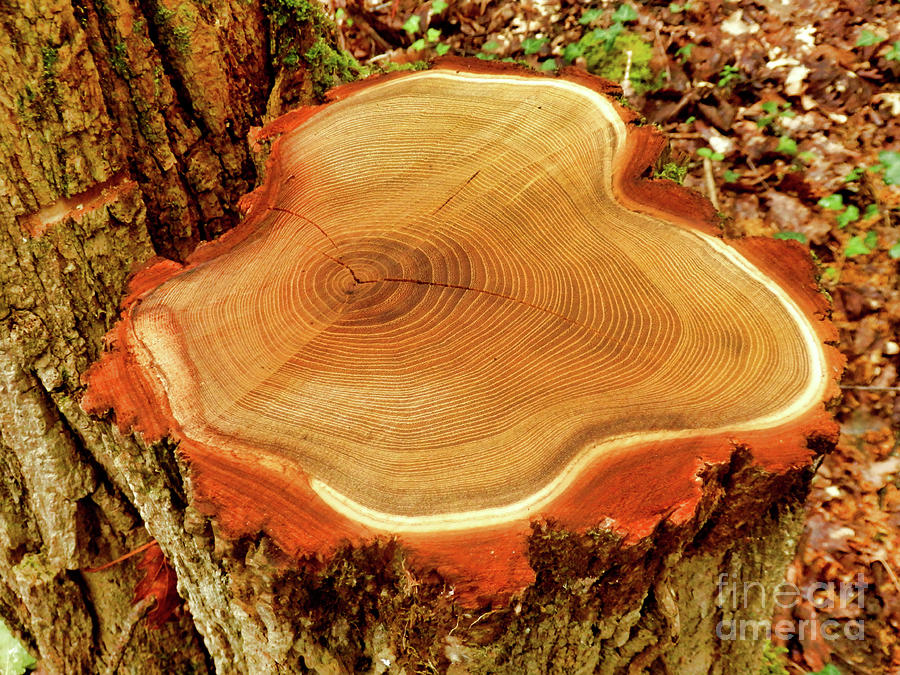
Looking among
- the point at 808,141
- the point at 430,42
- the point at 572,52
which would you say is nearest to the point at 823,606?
the point at 808,141

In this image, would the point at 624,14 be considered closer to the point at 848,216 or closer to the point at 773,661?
the point at 848,216

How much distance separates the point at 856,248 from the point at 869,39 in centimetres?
132

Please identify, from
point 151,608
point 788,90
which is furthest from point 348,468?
point 788,90

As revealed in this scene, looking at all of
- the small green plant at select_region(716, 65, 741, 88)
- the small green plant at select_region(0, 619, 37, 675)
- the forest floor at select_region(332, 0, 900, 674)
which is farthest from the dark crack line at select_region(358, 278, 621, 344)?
the small green plant at select_region(716, 65, 741, 88)

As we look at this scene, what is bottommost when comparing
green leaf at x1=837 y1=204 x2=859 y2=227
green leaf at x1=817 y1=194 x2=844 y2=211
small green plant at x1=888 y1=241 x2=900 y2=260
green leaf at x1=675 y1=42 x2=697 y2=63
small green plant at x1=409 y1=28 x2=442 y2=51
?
small green plant at x1=888 y1=241 x2=900 y2=260

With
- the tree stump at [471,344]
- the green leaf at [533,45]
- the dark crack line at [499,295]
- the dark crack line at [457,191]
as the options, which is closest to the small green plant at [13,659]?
the tree stump at [471,344]

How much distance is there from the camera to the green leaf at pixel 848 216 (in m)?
2.94

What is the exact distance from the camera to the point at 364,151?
5.80 feet

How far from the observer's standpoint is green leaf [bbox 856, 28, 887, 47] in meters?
3.37

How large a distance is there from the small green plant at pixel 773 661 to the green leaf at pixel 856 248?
1.72 meters

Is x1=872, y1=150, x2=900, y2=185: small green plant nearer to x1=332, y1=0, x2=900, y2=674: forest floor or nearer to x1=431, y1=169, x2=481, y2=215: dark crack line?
x1=332, y1=0, x2=900, y2=674: forest floor

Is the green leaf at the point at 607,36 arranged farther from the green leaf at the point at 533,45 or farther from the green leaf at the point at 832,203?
the green leaf at the point at 832,203

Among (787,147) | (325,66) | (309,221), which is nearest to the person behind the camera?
(309,221)

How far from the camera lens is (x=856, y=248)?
9.46ft
